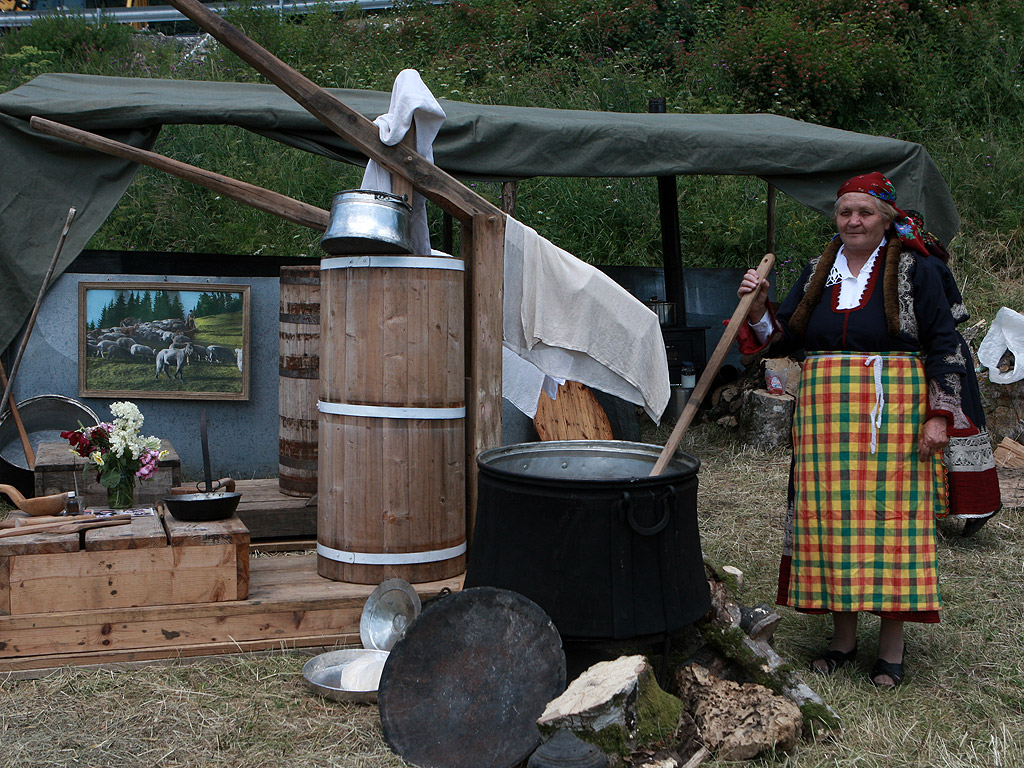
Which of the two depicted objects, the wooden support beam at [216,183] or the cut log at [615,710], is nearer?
the cut log at [615,710]

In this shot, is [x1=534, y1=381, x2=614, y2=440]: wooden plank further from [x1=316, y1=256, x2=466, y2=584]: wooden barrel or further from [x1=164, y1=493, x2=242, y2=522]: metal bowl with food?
[x1=164, y1=493, x2=242, y2=522]: metal bowl with food

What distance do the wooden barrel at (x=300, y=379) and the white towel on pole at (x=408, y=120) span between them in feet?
4.03

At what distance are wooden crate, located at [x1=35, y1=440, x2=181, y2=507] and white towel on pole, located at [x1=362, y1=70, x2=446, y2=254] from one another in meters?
1.83

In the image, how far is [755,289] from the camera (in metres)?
3.55

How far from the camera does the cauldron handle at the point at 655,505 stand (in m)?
2.99

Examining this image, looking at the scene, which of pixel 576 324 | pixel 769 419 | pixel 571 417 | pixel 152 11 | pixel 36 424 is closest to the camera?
pixel 576 324

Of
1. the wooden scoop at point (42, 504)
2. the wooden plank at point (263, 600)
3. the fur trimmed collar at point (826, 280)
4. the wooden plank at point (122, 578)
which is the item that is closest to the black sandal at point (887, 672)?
the fur trimmed collar at point (826, 280)

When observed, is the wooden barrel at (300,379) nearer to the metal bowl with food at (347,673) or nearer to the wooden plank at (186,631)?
the wooden plank at (186,631)

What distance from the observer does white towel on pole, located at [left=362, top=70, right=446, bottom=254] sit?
3.89 m

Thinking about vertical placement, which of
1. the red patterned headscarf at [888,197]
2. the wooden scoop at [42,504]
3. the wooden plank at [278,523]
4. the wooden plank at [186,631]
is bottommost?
the wooden plank at [186,631]

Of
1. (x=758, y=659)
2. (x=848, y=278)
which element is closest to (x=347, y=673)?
(x=758, y=659)

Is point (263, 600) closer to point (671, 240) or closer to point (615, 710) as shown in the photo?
point (615, 710)

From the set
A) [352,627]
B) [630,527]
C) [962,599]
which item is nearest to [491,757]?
[630,527]

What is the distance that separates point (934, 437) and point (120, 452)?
3.19 meters
